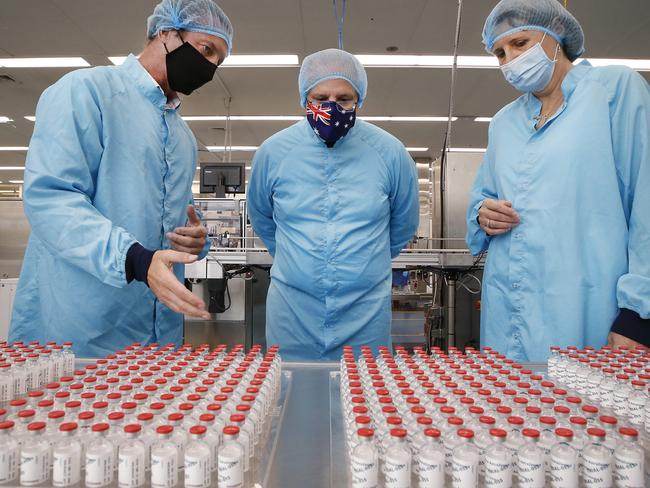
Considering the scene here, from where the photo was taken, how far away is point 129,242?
1150 millimetres

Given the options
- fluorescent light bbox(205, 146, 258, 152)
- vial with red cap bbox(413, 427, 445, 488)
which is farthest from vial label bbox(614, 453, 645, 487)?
fluorescent light bbox(205, 146, 258, 152)

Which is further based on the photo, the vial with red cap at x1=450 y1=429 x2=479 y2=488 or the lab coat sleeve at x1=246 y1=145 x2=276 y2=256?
the lab coat sleeve at x1=246 y1=145 x2=276 y2=256

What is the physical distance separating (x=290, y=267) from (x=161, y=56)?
0.86 metres

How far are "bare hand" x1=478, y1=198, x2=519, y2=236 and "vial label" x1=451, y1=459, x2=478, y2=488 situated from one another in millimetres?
1080

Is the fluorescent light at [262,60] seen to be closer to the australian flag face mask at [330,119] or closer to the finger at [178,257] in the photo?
the australian flag face mask at [330,119]

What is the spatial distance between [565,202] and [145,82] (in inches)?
55.2

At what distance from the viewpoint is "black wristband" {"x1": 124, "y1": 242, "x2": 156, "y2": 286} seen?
1.11m

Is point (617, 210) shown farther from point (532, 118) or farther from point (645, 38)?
point (645, 38)

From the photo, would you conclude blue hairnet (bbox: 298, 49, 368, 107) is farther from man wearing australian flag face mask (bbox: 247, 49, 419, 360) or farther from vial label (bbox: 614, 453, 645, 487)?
vial label (bbox: 614, 453, 645, 487)

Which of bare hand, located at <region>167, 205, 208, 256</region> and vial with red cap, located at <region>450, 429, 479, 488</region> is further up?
bare hand, located at <region>167, 205, 208, 256</region>

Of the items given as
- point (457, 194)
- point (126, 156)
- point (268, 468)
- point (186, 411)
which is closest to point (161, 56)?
point (126, 156)

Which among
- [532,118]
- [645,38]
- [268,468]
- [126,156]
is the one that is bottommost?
[268,468]

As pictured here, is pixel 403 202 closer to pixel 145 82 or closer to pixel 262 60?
pixel 145 82

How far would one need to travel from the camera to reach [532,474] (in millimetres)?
575
